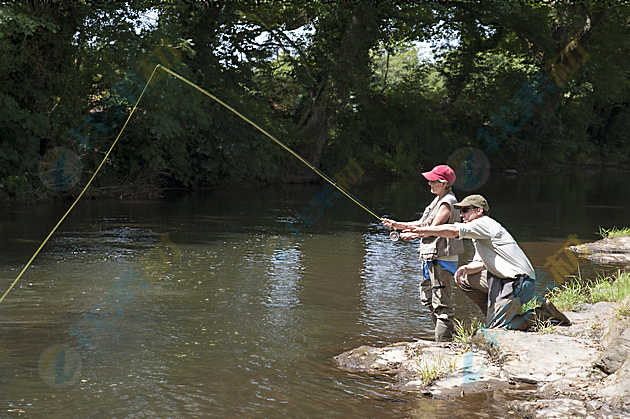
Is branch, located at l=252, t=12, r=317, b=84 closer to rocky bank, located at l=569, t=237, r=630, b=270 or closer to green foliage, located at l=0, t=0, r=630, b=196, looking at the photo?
green foliage, located at l=0, t=0, r=630, b=196

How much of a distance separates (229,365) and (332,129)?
22786mm

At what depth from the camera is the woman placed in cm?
545

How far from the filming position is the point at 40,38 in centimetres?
1597

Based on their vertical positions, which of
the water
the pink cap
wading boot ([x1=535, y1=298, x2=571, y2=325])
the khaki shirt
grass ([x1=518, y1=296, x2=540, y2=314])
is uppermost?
the pink cap

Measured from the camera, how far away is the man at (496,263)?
517cm

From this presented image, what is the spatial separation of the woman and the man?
0.09 m

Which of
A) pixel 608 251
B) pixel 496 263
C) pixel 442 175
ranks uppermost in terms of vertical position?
pixel 442 175

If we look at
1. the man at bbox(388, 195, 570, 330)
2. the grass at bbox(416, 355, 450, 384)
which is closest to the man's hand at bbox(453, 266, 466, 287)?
the man at bbox(388, 195, 570, 330)

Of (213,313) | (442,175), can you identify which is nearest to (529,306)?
(442,175)

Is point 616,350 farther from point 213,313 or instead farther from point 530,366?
point 213,313

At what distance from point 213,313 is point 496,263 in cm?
317

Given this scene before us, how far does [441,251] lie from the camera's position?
544cm

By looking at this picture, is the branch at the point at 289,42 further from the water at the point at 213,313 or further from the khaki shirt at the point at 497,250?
the khaki shirt at the point at 497,250

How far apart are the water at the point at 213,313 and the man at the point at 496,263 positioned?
0.90 metres
